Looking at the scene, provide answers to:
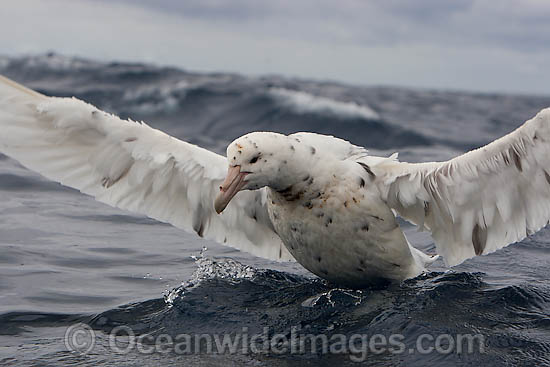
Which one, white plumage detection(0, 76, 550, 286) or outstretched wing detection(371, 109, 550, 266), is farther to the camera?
white plumage detection(0, 76, 550, 286)

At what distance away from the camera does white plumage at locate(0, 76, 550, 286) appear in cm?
584

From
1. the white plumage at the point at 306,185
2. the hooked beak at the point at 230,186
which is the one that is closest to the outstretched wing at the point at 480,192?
the white plumage at the point at 306,185

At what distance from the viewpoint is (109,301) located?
22.1 feet

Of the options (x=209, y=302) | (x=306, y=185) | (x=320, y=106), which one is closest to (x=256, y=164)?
(x=306, y=185)

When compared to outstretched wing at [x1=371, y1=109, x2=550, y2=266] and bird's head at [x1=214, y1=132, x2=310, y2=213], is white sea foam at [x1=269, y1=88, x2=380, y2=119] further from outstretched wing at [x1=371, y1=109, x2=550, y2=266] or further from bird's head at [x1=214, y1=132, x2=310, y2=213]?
bird's head at [x1=214, y1=132, x2=310, y2=213]

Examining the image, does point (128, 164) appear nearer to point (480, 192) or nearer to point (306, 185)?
point (306, 185)

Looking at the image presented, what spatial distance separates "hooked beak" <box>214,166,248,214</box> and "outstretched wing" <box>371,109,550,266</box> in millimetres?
1243

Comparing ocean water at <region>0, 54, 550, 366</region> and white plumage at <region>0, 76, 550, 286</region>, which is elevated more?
white plumage at <region>0, 76, 550, 286</region>

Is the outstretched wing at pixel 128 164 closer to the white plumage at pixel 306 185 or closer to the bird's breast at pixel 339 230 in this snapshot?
the white plumage at pixel 306 185

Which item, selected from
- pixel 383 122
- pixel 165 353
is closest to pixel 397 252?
pixel 165 353

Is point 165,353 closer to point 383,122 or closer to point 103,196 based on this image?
point 103,196

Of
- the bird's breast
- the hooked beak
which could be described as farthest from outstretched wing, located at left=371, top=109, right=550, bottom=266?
the hooked beak

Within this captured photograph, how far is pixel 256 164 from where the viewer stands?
226 inches

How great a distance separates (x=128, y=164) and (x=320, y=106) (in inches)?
643
